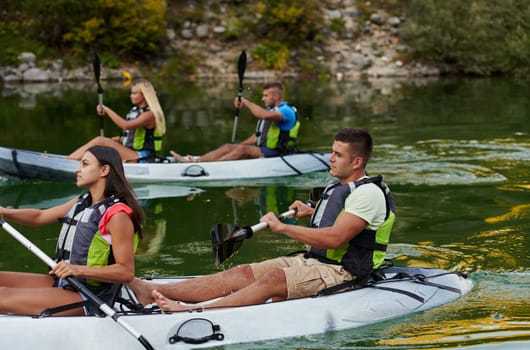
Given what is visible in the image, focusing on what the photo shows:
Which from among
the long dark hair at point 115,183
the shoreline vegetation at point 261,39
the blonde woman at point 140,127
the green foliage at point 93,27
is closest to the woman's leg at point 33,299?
the long dark hair at point 115,183

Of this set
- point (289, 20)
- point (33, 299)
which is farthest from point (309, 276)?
point (289, 20)

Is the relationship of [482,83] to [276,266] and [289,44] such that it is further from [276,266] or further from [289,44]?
[276,266]

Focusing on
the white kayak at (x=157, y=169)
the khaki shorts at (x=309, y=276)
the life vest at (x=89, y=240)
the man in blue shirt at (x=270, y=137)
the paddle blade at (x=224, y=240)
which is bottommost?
the white kayak at (x=157, y=169)

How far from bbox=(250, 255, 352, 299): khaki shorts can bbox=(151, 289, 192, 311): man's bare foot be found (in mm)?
632

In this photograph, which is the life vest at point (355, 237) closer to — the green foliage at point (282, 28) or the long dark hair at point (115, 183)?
the long dark hair at point (115, 183)

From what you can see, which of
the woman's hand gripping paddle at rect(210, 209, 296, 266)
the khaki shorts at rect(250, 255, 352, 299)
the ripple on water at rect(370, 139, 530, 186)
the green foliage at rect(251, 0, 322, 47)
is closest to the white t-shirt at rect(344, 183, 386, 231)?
the khaki shorts at rect(250, 255, 352, 299)

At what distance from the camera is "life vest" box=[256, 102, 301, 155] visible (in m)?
11.2

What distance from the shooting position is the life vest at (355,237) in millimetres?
5555

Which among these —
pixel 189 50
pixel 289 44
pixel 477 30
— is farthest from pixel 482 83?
pixel 189 50

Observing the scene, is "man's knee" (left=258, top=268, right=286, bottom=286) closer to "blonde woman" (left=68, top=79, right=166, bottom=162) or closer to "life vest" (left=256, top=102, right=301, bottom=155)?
"blonde woman" (left=68, top=79, right=166, bottom=162)

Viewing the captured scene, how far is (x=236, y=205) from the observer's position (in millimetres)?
9930

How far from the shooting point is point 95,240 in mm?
4980

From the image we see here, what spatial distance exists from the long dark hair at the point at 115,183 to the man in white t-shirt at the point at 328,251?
2.03 feet

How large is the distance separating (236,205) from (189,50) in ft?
64.3
